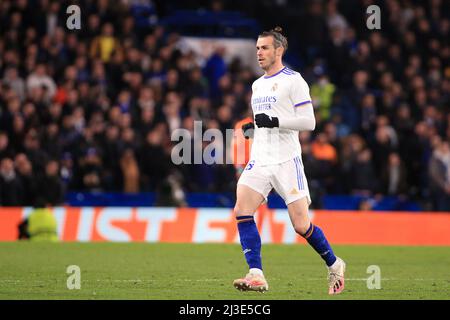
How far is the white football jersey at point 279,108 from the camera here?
35.9 ft

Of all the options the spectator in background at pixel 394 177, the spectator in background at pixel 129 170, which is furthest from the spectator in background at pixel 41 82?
the spectator in background at pixel 394 177

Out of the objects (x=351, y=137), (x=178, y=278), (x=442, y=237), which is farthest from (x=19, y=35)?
(x=178, y=278)

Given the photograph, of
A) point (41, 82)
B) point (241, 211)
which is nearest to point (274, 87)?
point (241, 211)

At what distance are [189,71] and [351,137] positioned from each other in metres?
4.11

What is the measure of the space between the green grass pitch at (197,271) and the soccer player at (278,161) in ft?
1.62

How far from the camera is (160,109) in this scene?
76.7ft

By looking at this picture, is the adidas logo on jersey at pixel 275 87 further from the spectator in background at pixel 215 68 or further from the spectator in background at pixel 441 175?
the spectator in background at pixel 215 68

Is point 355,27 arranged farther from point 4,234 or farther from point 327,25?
point 4,234

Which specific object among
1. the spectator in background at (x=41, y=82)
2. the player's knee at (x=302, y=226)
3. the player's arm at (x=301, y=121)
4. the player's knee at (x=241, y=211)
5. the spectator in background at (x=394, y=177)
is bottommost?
the spectator in background at (x=394, y=177)

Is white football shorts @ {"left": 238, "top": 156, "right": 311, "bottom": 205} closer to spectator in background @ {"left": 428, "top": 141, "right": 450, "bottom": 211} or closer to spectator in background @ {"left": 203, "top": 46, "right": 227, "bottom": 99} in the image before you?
spectator in background @ {"left": 428, "top": 141, "right": 450, "bottom": 211}

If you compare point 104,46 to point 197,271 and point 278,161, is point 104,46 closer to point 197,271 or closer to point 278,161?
point 197,271

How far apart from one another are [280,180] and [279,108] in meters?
0.74

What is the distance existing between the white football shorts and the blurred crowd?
10.8 metres

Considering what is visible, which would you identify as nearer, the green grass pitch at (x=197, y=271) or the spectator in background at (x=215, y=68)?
the green grass pitch at (x=197, y=271)
